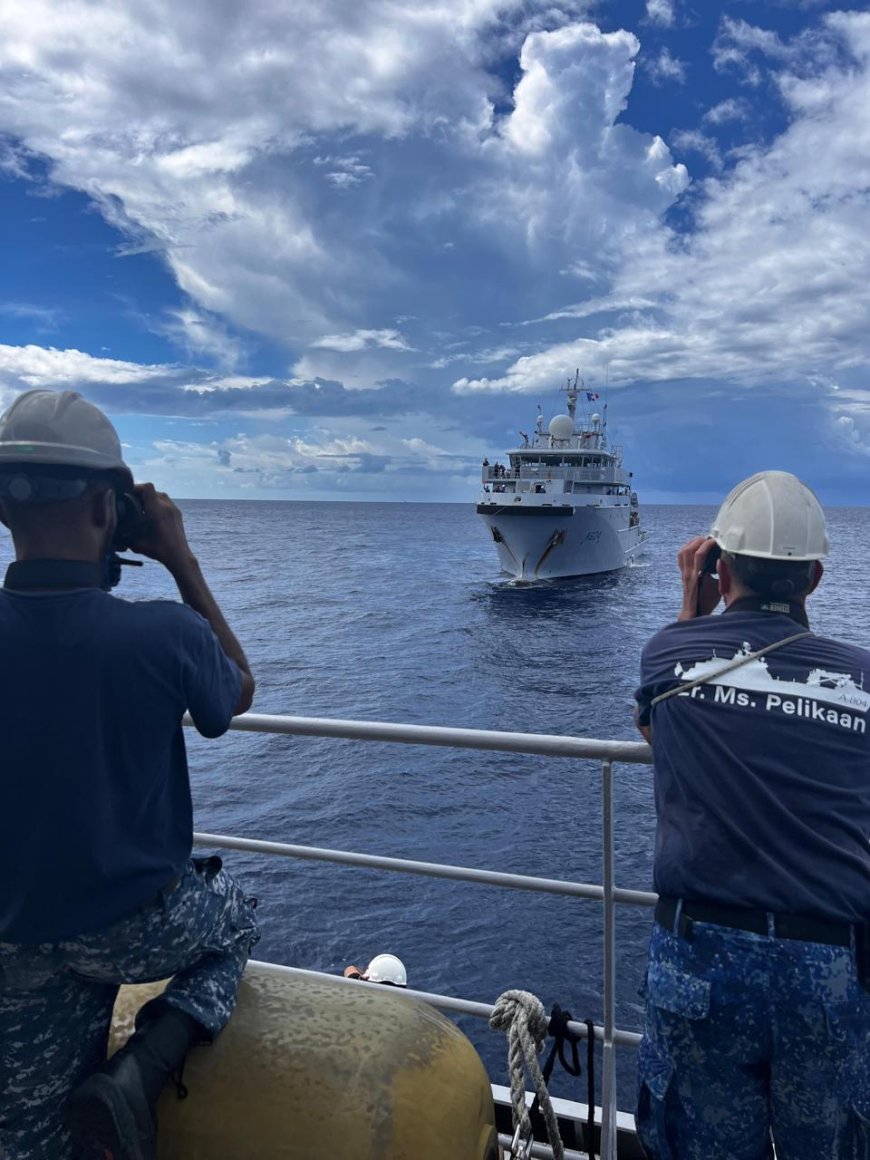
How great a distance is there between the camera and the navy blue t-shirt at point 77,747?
58.8 inches

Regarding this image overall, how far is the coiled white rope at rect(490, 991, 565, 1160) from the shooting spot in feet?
6.89

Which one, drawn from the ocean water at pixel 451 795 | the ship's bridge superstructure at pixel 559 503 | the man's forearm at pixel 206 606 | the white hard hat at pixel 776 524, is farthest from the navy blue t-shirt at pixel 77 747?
the ship's bridge superstructure at pixel 559 503

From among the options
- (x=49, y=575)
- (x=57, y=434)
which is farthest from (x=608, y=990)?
(x=57, y=434)

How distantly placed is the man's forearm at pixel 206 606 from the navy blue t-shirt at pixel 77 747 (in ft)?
0.74

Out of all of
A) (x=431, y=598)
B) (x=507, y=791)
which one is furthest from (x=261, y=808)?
(x=431, y=598)

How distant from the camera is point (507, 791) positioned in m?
18.2

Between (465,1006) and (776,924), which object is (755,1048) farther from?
(465,1006)

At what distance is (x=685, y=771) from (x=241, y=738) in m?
22.4

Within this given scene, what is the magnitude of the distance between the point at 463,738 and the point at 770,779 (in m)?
1.01

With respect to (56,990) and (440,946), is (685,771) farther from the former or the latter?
(440,946)

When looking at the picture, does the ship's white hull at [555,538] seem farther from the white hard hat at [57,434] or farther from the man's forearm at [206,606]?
the white hard hat at [57,434]

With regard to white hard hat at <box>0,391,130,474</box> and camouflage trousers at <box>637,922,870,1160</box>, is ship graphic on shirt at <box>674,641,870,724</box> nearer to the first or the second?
camouflage trousers at <box>637,922,870,1160</box>

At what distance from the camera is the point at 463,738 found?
8.19ft

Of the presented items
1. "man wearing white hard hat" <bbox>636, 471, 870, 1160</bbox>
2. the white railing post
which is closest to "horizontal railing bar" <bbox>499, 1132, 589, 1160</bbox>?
the white railing post
